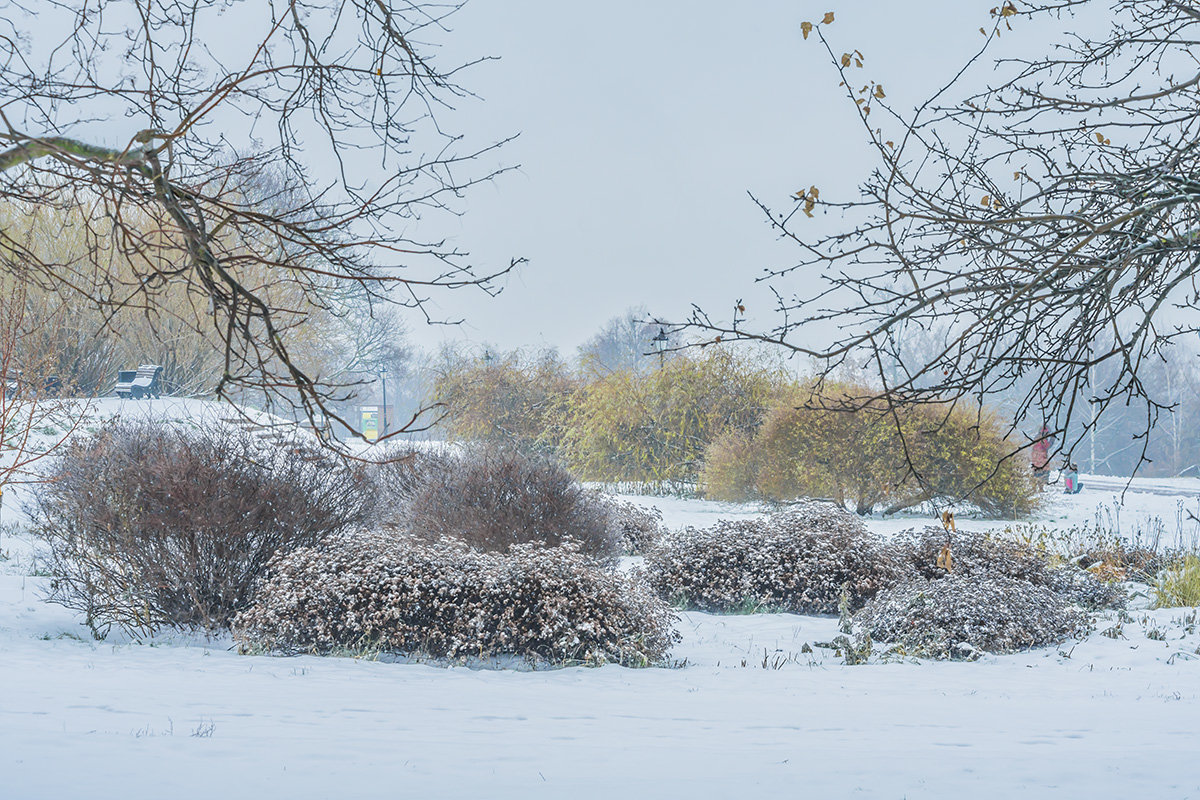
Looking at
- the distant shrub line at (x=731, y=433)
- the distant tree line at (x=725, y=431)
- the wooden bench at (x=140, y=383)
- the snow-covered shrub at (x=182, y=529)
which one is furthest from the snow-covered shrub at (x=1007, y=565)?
the wooden bench at (x=140, y=383)

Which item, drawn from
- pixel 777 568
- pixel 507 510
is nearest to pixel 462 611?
pixel 507 510

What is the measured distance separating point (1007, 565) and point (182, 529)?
7.09 m

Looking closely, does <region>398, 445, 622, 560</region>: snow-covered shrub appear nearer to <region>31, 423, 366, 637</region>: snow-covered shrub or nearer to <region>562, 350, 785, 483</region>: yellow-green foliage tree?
<region>31, 423, 366, 637</region>: snow-covered shrub

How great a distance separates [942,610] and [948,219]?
441 cm

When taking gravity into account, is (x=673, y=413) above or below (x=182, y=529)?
above

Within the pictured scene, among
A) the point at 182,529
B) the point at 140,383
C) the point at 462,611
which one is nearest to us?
the point at 462,611

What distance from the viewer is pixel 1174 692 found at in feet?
19.2

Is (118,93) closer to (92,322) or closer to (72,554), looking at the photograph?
(72,554)

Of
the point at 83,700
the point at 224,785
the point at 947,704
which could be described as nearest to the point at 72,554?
the point at 83,700

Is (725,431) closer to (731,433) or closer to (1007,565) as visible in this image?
(731,433)

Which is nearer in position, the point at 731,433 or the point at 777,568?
the point at 777,568

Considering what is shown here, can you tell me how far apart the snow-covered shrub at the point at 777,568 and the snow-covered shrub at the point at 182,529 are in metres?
3.16

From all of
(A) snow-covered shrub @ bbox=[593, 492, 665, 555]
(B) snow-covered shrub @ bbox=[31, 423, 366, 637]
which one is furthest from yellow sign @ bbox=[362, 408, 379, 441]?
(B) snow-covered shrub @ bbox=[31, 423, 366, 637]

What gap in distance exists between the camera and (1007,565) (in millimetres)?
8852
